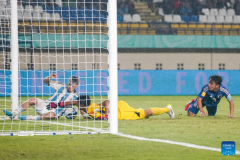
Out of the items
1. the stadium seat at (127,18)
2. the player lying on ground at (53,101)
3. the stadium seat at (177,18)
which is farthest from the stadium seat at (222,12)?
the player lying on ground at (53,101)

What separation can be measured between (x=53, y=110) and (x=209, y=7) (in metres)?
24.8

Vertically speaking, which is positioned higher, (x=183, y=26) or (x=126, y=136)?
(x=183, y=26)

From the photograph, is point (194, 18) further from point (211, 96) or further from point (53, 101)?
point (53, 101)

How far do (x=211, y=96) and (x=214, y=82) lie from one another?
43 cm

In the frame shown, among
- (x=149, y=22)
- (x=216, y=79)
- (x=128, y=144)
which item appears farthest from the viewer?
(x=149, y=22)

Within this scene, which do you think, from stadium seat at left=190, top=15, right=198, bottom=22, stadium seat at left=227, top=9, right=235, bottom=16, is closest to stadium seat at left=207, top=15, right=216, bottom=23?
stadium seat at left=190, top=15, right=198, bottom=22

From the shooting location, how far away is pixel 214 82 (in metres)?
10.4

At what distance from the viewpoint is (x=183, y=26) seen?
29312mm

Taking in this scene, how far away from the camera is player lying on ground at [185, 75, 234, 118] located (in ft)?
34.2

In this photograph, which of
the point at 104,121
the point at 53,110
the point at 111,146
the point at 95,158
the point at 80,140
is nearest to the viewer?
the point at 95,158

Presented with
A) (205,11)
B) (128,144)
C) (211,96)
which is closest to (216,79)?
(211,96)

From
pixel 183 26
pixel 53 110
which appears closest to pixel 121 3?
pixel 183 26

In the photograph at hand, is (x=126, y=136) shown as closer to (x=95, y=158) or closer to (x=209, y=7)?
(x=95, y=158)

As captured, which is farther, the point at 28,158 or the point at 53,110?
the point at 53,110
